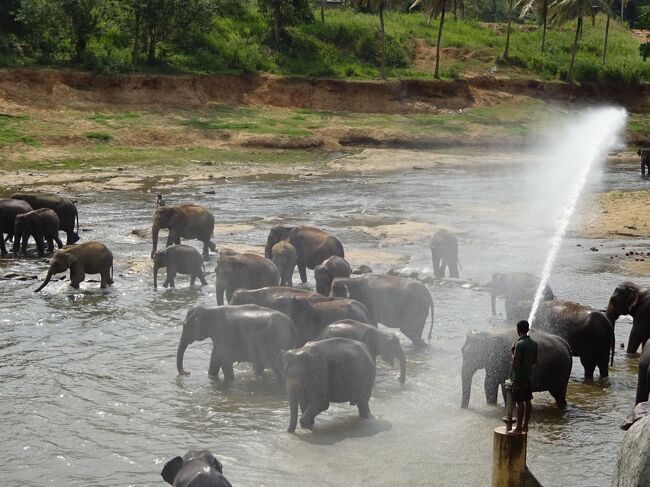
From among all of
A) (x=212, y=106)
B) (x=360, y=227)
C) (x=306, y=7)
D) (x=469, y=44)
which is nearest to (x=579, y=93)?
(x=469, y=44)

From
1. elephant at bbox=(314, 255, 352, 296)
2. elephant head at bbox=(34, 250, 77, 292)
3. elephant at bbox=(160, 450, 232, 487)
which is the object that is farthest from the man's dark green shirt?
elephant head at bbox=(34, 250, 77, 292)

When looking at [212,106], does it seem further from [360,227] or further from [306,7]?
[360,227]

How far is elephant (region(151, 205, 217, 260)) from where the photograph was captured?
825 inches

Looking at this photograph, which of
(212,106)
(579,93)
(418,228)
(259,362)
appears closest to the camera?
(259,362)

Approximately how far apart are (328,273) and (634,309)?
171 inches

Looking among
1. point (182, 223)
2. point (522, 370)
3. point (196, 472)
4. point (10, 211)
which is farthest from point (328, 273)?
point (10, 211)

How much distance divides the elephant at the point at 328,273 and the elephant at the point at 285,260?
5.21 ft

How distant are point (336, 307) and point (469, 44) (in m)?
50.9

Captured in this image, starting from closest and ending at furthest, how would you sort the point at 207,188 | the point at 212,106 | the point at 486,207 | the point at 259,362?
the point at 259,362, the point at 486,207, the point at 207,188, the point at 212,106

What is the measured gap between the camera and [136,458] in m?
10.3

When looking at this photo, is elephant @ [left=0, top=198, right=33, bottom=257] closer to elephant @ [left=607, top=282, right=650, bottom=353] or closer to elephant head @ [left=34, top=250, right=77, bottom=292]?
elephant head @ [left=34, top=250, right=77, bottom=292]

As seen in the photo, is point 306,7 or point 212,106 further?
point 306,7

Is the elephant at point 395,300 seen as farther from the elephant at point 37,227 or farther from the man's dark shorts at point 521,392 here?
the elephant at point 37,227

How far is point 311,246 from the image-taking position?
17938 millimetres
